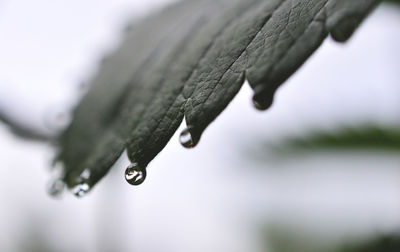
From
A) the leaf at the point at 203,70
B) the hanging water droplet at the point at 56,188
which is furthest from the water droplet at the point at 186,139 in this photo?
the hanging water droplet at the point at 56,188

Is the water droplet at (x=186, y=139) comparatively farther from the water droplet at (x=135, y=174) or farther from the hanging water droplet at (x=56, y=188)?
the hanging water droplet at (x=56, y=188)

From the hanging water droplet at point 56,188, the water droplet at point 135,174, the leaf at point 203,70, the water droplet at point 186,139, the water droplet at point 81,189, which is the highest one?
the leaf at point 203,70

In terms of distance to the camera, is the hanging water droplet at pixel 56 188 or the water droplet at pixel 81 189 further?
the hanging water droplet at pixel 56 188

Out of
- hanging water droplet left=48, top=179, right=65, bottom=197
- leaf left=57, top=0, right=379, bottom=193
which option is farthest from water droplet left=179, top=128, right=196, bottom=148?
hanging water droplet left=48, top=179, right=65, bottom=197

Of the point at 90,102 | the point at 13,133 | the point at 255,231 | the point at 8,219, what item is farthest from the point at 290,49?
the point at 8,219

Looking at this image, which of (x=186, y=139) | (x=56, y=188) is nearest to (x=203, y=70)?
(x=186, y=139)

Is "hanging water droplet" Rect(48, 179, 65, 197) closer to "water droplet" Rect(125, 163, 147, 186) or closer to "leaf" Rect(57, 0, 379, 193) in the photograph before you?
"leaf" Rect(57, 0, 379, 193)
